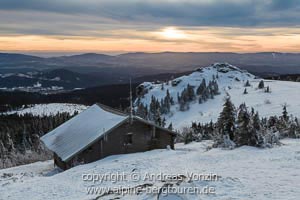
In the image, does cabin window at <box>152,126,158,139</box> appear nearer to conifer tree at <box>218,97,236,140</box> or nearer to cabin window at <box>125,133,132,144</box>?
cabin window at <box>125,133,132,144</box>

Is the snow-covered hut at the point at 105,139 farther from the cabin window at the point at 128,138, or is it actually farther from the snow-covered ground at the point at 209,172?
the snow-covered ground at the point at 209,172

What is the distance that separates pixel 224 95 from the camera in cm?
10538

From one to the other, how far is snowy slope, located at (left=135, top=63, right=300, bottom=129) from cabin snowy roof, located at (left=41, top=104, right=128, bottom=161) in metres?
38.3

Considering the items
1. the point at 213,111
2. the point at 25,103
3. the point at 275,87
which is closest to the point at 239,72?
the point at 275,87

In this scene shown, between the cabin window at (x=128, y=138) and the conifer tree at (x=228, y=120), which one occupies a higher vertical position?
the conifer tree at (x=228, y=120)

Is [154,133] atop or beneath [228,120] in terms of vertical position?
beneath

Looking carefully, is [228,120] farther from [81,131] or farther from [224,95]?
[224,95]

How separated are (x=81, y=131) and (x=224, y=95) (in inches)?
3072

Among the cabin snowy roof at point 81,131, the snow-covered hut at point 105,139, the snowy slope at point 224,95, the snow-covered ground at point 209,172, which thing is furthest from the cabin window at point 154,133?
the snowy slope at point 224,95

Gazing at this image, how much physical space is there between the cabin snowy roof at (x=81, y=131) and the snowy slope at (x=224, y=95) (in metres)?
38.3

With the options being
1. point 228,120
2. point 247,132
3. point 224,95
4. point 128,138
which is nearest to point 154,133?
point 128,138

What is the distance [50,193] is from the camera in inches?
679

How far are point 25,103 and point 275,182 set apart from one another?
195 m

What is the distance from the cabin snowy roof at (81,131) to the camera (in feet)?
96.1
